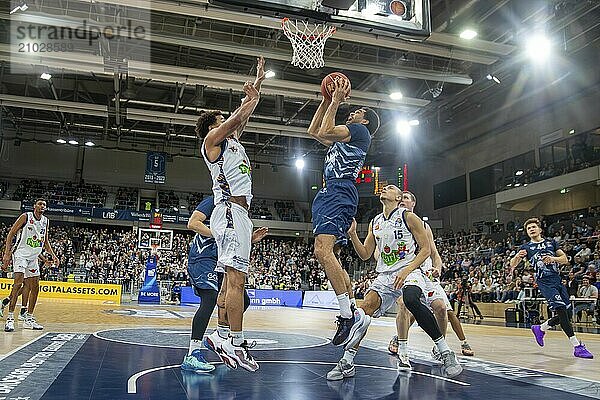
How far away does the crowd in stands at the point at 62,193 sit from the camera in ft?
103

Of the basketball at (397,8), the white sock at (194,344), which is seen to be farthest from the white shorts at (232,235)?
the basketball at (397,8)

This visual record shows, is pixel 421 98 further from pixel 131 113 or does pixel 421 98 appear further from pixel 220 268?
pixel 220 268

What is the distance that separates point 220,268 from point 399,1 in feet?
19.9

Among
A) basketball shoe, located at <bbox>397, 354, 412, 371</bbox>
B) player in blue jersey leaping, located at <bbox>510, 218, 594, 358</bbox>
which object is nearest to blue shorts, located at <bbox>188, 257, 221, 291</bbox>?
basketball shoe, located at <bbox>397, 354, 412, 371</bbox>

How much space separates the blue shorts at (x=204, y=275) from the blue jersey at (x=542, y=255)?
14.8 ft

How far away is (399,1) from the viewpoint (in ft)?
27.9

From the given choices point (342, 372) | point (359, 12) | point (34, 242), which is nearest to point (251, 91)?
point (342, 372)

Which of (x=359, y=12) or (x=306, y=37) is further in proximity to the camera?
(x=306, y=37)

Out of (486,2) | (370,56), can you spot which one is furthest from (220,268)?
(370,56)

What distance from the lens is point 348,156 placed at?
4.66 metres

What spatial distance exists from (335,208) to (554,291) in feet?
13.7

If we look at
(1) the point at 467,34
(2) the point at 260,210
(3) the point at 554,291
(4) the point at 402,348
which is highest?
(1) the point at 467,34

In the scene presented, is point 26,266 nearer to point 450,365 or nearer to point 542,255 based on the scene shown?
point 450,365

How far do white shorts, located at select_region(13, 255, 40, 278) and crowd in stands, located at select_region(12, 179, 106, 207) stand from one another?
80.6 ft
